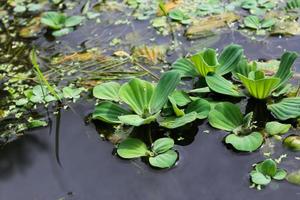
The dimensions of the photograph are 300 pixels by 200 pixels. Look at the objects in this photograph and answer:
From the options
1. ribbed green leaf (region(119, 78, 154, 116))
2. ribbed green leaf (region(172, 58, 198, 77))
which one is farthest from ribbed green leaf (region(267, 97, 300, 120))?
ribbed green leaf (region(119, 78, 154, 116))

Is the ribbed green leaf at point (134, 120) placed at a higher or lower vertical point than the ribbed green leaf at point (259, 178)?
higher

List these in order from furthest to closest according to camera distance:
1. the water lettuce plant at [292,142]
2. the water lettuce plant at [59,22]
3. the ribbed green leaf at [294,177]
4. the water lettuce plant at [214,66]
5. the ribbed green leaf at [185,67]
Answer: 1. the water lettuce plant at [59,22]
2. the ribbed green leaf at [185,67]
3. the water lettuce plant at [214,66]
4. the water lettuce plant at [292,142]
5. the ribbed green leaf at [294,177]

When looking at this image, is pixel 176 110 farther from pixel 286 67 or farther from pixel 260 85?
pixel 286 67

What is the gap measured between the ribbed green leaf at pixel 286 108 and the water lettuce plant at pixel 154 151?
389mm

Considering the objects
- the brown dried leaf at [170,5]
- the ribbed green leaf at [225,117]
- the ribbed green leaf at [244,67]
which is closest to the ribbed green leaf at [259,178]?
the ribbed green leaf at [225,117]

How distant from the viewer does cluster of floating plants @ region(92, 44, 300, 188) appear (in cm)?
168

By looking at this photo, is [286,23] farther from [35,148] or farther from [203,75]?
[35,148]

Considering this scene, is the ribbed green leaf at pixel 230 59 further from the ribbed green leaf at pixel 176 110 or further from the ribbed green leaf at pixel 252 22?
the ribbed green leaf at pixel 252 22

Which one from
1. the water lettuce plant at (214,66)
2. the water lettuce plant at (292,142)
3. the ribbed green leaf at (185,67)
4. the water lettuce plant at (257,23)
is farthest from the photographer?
the water lettuce plant at (257,23)

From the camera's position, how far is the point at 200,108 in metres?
1.77

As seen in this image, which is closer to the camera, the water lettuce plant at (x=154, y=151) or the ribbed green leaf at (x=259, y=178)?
the ribbed green leaf at (x=259, y=178)

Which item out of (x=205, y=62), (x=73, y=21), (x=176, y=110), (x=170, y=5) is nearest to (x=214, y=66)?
(x=205, y=62)

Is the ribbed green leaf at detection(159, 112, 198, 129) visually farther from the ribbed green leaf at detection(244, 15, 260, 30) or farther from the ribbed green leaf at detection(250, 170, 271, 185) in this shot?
the ribbed green leaf at detection(244, 15, 260, 30)

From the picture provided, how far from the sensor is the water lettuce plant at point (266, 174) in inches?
60.1
